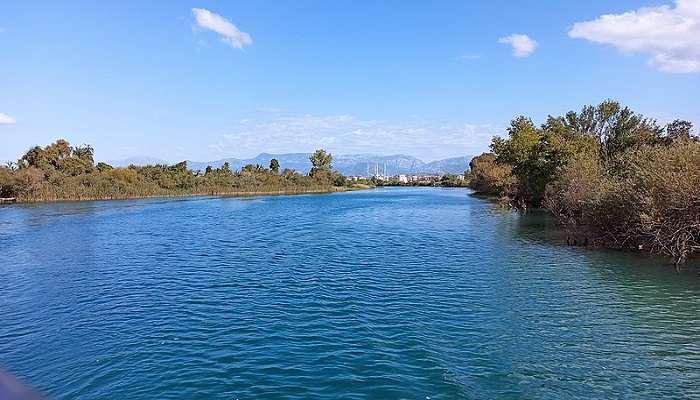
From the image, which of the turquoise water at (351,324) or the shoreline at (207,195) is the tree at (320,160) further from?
the turquoise water at (351,324)

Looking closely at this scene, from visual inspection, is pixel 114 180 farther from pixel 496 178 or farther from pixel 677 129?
pixel 677 129

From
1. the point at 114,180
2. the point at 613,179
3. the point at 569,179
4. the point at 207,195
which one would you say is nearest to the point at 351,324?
the point at 613,179

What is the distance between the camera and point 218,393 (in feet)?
37.2

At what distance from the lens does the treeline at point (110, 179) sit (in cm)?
9506

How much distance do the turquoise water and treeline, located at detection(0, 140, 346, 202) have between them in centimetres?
7361

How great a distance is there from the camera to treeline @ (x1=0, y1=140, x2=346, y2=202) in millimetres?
95062

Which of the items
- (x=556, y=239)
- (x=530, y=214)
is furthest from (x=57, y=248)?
(x=530, y=214)

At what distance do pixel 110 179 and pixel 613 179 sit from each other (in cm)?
10240

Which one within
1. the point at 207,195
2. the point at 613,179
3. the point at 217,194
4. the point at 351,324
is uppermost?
the point at 613,179

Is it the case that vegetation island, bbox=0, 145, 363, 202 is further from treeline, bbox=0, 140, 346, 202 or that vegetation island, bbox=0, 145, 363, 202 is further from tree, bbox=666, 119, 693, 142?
tree, bbox=666, 119, 693, 142

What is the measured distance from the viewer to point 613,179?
3500cm

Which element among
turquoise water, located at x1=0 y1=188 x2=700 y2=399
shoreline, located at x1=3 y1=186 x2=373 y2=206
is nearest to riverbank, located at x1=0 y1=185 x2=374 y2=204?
shoreline, located at x1=3 y1=186 x2=373 y2=206

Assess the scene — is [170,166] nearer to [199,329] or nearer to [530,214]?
[530,214]

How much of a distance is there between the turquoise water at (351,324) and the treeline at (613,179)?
7.28 feet
